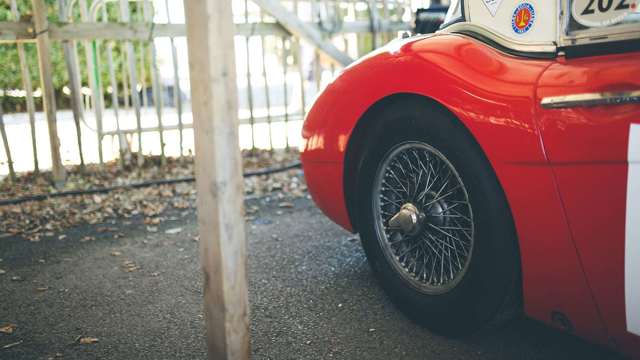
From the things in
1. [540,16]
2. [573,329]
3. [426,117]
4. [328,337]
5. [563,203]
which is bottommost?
[328,337]

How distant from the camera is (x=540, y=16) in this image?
6.91ft

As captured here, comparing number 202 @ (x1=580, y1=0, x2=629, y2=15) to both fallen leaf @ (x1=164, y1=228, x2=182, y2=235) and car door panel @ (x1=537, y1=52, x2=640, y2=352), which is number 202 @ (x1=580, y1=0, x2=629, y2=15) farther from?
fallen leaf @ (x1=164, y1=228, x2=182, y2=235)

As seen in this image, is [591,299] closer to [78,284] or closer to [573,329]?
[573,329]

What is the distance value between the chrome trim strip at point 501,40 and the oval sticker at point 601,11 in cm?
13

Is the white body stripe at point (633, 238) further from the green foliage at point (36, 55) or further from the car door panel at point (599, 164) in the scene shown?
the green foliage at point (36, 55)

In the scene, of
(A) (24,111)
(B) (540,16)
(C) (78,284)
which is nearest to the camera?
(B) (540,16)

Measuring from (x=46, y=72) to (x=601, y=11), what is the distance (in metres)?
4.60

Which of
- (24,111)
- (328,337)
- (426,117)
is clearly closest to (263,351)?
(328,337)

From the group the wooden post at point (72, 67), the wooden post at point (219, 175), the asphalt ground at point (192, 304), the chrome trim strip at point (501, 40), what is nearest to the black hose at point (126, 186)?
the wooden post at point (72, 67)

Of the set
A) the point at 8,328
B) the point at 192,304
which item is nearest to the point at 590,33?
the point at 192,304

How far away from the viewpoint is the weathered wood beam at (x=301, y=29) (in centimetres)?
620

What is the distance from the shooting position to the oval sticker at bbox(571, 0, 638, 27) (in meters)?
1.91

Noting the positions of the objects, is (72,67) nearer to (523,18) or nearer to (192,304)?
(192,304)

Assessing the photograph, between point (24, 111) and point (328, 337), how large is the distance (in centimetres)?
985
